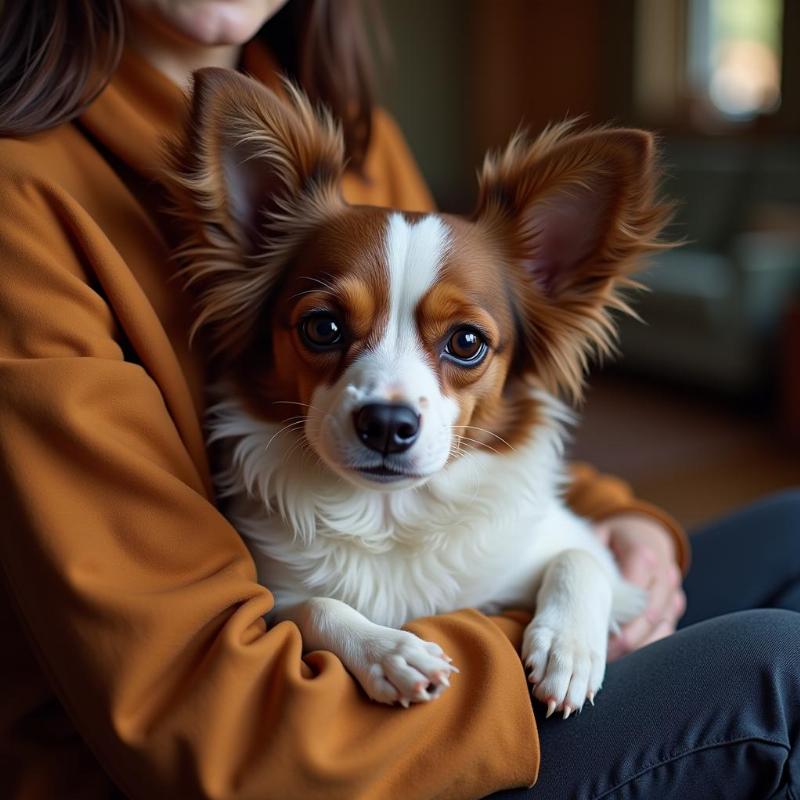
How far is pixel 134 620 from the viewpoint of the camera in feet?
3.51

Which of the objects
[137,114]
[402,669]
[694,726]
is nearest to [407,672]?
[402,669]

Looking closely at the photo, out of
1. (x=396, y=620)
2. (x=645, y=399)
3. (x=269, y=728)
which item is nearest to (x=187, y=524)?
(x=269, y=728)

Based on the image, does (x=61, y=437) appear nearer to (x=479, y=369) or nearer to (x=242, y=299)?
(x=242, y=299)

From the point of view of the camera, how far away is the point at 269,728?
3.49 ft

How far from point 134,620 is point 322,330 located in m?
0.51

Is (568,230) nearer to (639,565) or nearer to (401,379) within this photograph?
(401,379)

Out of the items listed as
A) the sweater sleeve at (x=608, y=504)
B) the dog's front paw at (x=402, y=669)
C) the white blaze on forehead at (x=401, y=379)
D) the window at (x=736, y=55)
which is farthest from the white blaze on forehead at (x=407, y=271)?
the window at (x=736, y=55)

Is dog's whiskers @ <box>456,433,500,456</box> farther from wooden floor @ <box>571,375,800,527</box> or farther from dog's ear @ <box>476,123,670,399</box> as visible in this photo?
wooden floor @ <box>571,375,800,527</box>

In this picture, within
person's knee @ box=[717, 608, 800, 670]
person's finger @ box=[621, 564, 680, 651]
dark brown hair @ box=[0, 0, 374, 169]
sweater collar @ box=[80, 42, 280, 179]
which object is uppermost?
dark brown hair @ box=[0, 0, 374, 169]

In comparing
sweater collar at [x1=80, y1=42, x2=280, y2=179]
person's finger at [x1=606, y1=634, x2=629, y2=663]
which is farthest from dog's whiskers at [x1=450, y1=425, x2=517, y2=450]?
sweater collar at [x1=80, y1=42, x2=280, y2=179]

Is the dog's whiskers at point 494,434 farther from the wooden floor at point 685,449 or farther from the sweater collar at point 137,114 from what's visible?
the wooden floor at point 685,449

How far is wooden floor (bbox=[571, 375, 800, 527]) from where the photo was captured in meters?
4.25

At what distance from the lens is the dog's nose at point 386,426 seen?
1.27 metres

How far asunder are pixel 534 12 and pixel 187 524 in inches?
361
